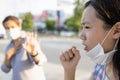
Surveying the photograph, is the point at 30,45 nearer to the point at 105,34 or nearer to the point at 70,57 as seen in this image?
the point at 70,57

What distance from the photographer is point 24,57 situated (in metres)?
2.96

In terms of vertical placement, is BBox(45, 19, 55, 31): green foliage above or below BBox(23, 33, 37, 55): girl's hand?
below

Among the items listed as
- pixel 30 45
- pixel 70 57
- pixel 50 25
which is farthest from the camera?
pixel 50 25

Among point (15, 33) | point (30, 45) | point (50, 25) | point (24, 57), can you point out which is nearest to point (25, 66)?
point (24, 57)

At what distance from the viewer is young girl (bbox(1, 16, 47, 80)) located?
9.37ft

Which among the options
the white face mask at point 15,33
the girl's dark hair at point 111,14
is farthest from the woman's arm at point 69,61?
the white face mask at point 15,33

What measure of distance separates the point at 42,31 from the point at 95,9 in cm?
3138

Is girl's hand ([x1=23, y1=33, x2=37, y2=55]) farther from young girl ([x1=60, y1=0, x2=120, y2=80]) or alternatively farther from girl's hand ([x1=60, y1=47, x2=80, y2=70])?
young girl ([x1=60, y1=0, x2=120, y2=80])

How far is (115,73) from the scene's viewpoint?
1.62m

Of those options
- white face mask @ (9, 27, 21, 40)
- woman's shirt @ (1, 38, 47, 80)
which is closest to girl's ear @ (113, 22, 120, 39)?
woman's shirt @ (1, 38, 47, 80)

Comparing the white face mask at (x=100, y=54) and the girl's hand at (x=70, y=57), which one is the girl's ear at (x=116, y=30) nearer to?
the white face mask at (x=100, y=54)

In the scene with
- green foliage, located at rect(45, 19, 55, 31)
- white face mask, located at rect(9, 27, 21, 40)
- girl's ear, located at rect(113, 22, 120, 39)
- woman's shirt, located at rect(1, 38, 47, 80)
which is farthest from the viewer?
green foliage, located at rect(45, 19, 55, 31)

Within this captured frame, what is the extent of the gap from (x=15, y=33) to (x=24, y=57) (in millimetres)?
273

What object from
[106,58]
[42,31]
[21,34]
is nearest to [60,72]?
[21,34]
